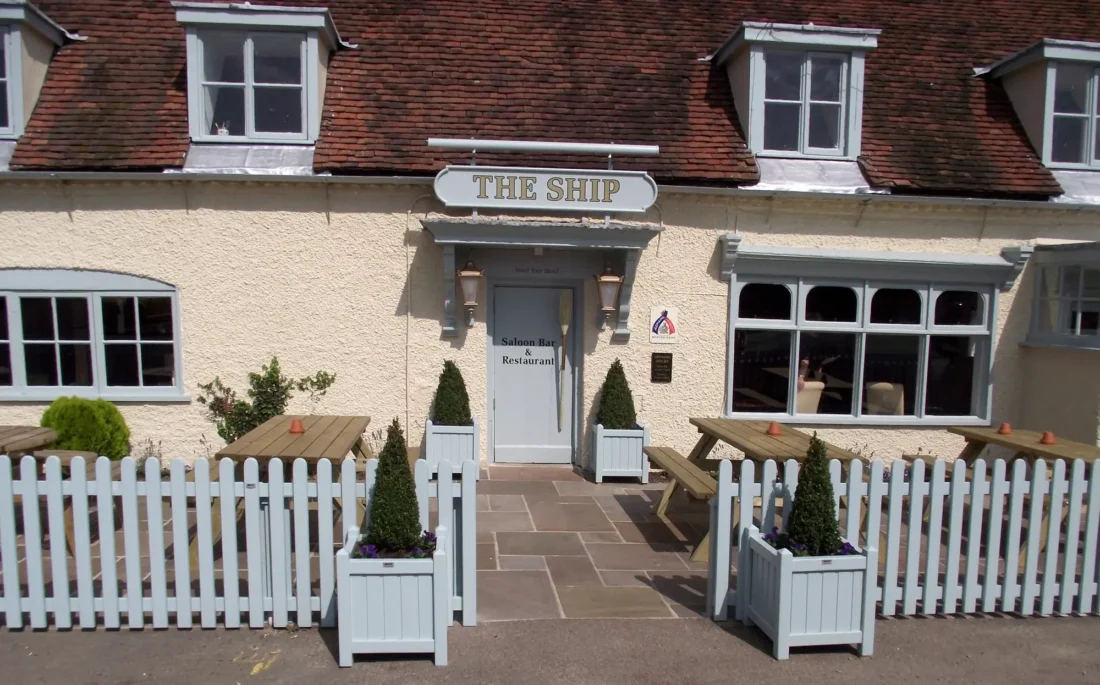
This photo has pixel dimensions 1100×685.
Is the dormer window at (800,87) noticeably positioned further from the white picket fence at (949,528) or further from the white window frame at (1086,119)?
the white picket fence at (949,528)

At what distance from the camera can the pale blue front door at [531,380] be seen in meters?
8.41

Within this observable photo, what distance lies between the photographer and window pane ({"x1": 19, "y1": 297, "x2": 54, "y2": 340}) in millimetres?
7859

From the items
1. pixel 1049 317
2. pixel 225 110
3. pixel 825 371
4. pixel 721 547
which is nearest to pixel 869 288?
pixel 825 371

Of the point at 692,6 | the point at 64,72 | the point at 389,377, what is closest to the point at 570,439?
the point at 389,377

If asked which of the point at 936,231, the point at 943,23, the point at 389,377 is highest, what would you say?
the point at 943,23

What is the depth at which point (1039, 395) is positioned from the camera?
8.54 m

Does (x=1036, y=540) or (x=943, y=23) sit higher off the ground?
(x=943, y=23)

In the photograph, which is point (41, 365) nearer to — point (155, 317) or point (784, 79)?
point (155, 317)

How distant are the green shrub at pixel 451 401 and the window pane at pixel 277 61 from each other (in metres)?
3.74

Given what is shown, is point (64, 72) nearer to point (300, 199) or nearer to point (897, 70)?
point (300, 199)

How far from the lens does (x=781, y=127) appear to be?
28.3 feet

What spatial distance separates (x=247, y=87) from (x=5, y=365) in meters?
4.06

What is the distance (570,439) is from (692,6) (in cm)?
627

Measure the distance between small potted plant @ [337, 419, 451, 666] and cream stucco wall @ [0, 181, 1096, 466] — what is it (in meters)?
4.08
